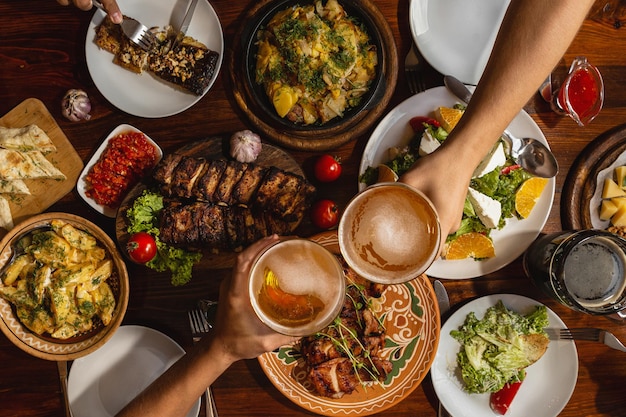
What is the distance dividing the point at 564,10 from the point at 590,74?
128cm

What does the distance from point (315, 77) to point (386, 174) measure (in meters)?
0.72

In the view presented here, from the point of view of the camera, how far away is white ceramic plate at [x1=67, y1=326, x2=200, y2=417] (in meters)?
3.11

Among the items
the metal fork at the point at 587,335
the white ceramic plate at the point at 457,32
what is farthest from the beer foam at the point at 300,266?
the metal fork at the point at 587,335

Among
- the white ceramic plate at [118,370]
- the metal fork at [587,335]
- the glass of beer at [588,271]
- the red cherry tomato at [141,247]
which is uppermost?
the glass of beer at [588,271]

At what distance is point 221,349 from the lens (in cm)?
228

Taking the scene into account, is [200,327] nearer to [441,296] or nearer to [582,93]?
[441,296]

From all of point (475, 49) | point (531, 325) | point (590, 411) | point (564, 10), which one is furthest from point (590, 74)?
point (590, 411)

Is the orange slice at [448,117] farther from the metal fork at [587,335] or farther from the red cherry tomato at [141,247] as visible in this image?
the red cherry tomato at [141,247]

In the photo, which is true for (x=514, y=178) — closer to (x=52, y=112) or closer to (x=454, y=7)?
(x=454, y=7)

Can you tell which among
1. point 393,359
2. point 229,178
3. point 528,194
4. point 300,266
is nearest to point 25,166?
point 229,178

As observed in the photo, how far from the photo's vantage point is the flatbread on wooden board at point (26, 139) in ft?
10.2

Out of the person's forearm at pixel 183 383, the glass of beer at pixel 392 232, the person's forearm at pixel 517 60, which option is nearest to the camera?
the glass of beer at pixel 392 232

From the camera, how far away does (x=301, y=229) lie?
318 cm

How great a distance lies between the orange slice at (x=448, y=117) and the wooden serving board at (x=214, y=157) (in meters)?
0.91
